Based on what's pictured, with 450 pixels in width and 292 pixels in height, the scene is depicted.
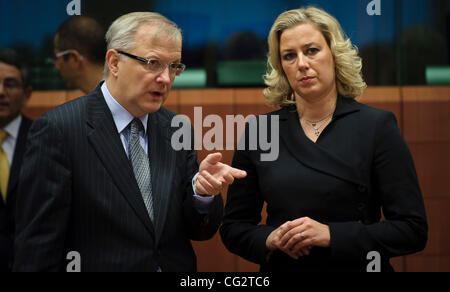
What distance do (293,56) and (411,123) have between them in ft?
4.89

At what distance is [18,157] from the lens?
7.99 feet

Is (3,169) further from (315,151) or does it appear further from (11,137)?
(315,151)

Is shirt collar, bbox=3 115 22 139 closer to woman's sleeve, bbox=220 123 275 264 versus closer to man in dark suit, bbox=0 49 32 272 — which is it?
man in dark suit, bbox=0 49 32 272

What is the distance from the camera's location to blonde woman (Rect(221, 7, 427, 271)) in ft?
5.97

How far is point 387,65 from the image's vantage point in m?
3.16

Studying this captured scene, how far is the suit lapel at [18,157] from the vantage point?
91.6 inches

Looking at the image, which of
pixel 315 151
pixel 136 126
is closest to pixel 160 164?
pixel 136 126

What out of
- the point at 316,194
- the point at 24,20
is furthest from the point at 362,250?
the point at 24,20

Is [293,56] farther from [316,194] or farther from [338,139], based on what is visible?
[316,194]

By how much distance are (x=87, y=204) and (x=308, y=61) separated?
0.99 m

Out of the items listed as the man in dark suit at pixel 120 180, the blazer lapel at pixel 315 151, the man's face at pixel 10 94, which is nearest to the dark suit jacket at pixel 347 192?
the blazer lapel at pixel 315 151

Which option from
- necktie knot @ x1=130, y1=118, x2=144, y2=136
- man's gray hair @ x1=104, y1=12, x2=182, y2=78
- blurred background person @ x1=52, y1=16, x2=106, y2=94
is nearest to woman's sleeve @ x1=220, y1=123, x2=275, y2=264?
necktie knot @ x1=130, y1=118, x2=144, y2=136

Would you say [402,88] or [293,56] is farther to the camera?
[402,88]

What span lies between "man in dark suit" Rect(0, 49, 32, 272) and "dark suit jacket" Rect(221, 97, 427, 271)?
110cm
